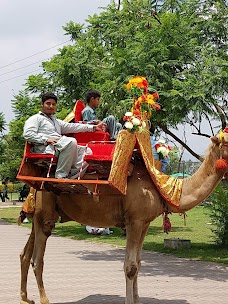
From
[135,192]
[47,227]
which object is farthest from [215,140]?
[47,227]

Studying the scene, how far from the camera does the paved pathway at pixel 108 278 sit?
8.31 meters

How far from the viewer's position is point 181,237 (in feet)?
56.1

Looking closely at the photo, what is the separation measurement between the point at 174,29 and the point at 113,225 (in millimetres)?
5495

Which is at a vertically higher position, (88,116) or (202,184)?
(88,116)

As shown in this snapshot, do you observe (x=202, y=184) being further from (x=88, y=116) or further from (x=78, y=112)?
(x=78, y=112)

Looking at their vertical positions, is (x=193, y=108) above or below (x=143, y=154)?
above

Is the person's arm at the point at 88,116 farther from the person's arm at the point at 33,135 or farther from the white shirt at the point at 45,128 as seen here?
the person's arm at the point at 33,135

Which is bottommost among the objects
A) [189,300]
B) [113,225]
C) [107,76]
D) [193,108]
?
[189,300]

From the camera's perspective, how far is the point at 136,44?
11.6 meters

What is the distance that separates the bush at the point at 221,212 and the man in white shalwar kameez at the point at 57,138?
23.5 ft

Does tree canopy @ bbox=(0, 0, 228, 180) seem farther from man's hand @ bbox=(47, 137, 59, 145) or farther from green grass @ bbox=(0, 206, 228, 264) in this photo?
man's hand @ bbox=(47, 137, 59, 145)

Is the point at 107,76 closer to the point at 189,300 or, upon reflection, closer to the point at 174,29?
the point at 174,29

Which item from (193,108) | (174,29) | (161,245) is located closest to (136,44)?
(174,29)

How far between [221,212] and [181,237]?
3.31 m
